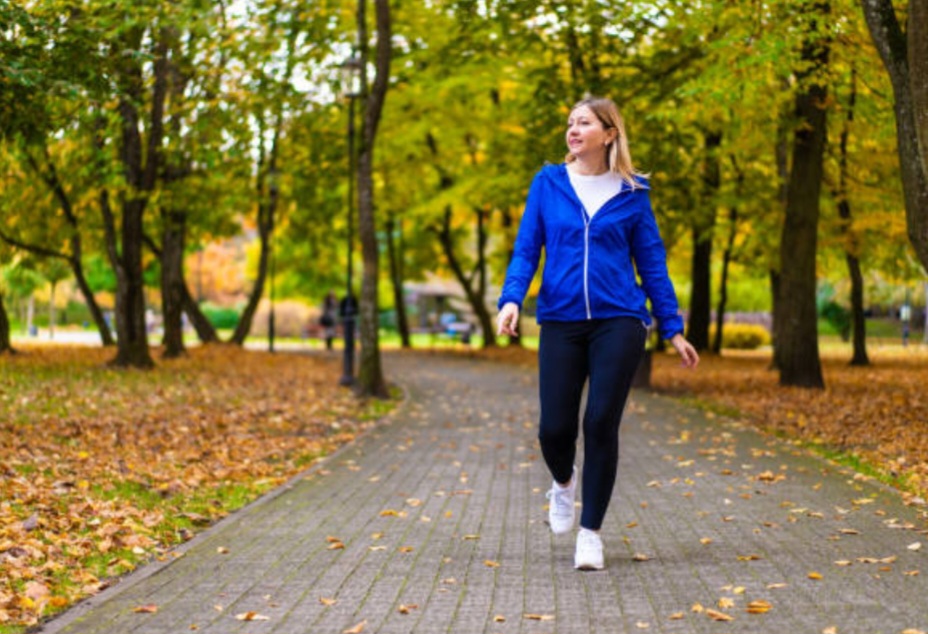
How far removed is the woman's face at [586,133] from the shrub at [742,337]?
43.2 metres

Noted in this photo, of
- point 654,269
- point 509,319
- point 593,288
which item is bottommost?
point 509,319

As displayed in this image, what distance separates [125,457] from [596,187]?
243 inches

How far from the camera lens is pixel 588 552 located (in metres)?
6.09

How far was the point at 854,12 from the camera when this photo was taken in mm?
14383

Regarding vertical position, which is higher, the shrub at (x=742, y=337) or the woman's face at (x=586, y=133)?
the woman's face at (x=586, y=133)

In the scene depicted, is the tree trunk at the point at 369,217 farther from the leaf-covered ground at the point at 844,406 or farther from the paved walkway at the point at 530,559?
the paved walkway at the point at 530,559

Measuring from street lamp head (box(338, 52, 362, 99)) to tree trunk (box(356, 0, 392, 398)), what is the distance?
0.44 m

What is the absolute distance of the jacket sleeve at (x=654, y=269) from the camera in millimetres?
6086

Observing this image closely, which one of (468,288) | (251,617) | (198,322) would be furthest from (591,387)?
(468,288)

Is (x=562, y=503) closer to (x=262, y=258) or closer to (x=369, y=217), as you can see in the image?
(x=369, y=217)

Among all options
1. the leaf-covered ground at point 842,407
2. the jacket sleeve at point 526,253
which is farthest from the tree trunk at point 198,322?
the jacket sleeve at point 526,253

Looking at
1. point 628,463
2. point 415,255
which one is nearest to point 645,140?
point 628,463

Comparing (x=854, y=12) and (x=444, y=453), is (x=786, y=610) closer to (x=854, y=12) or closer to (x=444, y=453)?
(x=444, y=453)

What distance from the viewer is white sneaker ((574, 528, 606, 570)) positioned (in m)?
6.09
